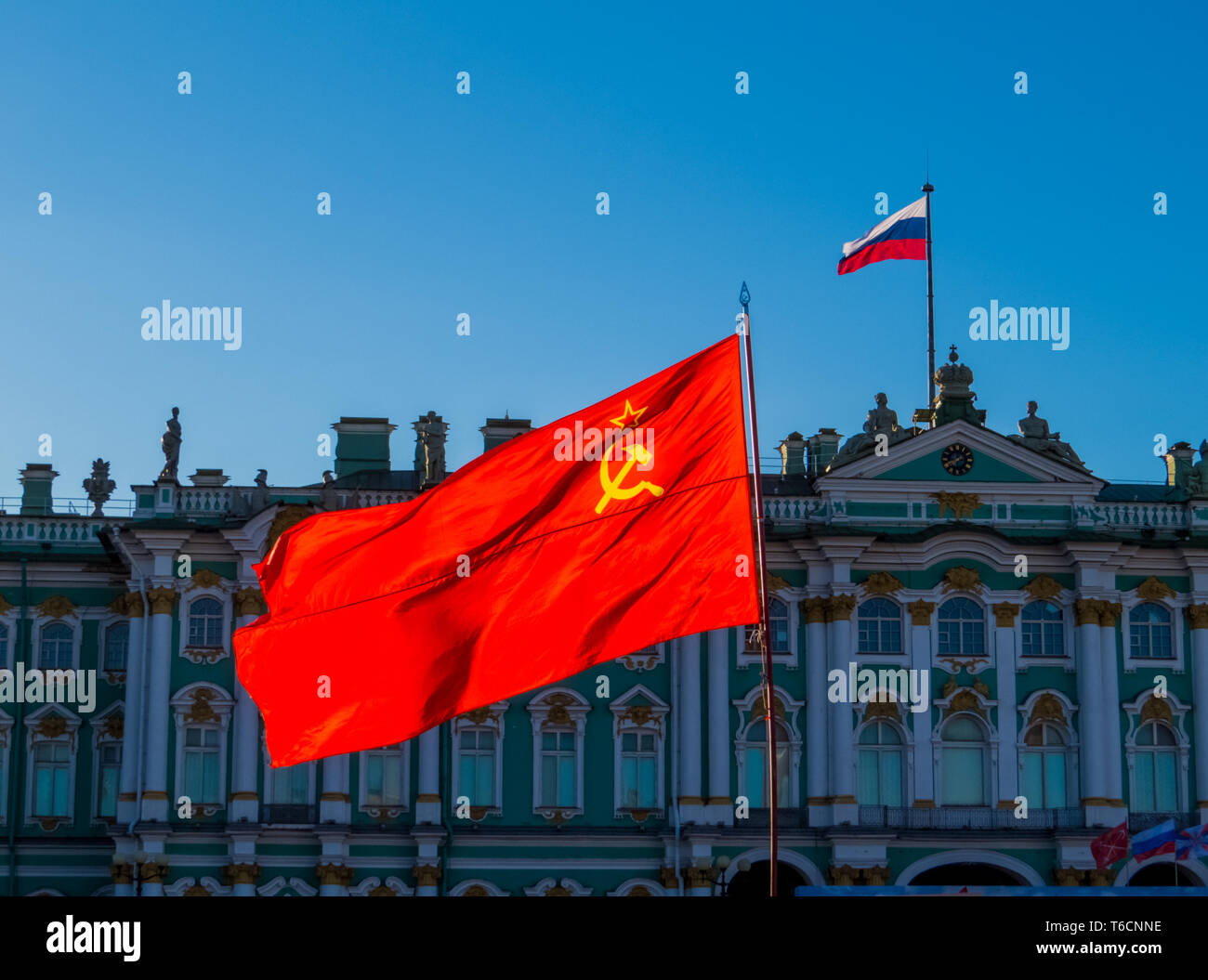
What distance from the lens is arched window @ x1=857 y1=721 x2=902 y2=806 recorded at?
58.2 m

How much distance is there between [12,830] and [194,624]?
790 cm

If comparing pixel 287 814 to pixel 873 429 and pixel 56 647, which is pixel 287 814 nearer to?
pixel 56 647

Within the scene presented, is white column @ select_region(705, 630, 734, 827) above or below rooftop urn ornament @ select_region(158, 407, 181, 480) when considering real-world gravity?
below

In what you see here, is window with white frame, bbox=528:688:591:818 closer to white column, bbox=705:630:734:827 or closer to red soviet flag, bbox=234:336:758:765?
white column, bbox=705:630:734:827

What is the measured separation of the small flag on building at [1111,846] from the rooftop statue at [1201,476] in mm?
12608

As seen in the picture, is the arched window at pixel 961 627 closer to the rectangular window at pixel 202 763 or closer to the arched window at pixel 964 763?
the arched window at pixel 964 763

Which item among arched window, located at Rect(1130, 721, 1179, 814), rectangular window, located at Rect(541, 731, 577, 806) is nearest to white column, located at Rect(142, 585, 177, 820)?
rectangular window, located at Rect(541, 731, 577, 806)

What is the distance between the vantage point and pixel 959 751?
58.6 m

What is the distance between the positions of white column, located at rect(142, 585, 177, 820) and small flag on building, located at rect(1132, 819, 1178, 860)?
87.4 feet

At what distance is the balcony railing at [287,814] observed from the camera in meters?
57.5

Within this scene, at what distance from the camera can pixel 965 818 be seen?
5759 centimetres

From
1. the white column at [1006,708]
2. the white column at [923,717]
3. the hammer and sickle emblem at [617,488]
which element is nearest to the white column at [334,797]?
the white column at [923,717]

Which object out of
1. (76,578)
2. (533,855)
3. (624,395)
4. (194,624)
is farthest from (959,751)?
(624,395)

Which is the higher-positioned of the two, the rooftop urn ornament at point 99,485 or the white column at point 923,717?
the rooftop urn ornament at point 99,485
